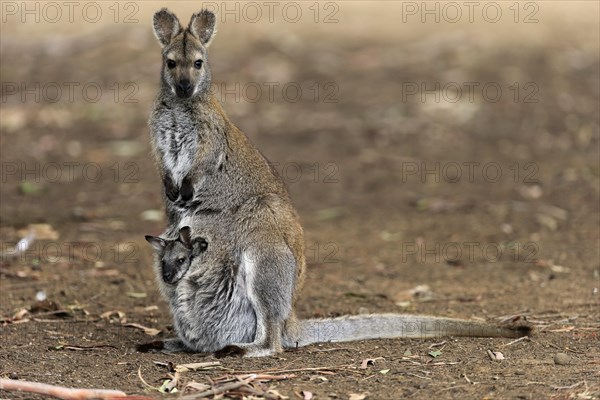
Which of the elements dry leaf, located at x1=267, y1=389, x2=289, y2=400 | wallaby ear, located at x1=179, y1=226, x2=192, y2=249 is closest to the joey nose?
wallaby ear, located at x1=179, y1=226, x2=192, y2=249

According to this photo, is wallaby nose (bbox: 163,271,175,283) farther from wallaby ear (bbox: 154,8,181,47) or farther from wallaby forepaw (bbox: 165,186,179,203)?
wallaby ear (bbox: 154,8,181,47)

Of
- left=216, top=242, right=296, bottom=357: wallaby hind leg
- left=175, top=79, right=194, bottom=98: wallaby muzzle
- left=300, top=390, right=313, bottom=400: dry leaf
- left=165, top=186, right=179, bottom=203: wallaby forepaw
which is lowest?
left=300, top=390, right=313, bottom=400: dry leaf

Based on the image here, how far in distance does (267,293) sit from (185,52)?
159 centimetres

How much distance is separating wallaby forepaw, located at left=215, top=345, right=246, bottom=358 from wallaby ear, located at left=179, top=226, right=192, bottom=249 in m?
0.67

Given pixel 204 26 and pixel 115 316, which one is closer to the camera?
pixel 204 26

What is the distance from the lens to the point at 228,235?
5.89 metres

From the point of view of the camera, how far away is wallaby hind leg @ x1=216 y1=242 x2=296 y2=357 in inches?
227

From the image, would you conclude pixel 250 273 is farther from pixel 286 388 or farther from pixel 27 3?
pixel 27 3

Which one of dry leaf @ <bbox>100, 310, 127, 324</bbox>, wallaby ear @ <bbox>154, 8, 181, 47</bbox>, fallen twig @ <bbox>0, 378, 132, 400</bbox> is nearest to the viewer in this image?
fallen twig @ <bbox>0, 378, 132, 400</bbox>

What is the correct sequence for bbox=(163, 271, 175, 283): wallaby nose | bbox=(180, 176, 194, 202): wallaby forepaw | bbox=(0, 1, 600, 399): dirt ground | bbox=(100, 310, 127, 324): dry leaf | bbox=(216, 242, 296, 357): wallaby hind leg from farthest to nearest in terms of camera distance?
bbox=(100, 310, 127, 324): dry leaf, bbox=(180, 176, 194, 202): wallaby forepaw, bbox=(163, 271, 175, 283): wallaby nose, bbox=(216, 242, 296, 357): wallaby hind leg, bbox=(0, 1, 600, 399): dirt ground

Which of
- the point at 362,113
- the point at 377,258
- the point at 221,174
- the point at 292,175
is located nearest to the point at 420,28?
the point at 362,113

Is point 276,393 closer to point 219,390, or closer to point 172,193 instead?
point 219,390

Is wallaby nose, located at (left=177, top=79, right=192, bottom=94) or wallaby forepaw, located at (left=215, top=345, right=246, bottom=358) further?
wallaby nose, located at (left=177, top=79, right=192, bottom=94)

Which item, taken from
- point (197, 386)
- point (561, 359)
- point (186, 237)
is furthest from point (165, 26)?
point (561, 359)
